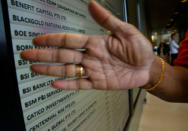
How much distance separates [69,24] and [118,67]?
0.36 meters

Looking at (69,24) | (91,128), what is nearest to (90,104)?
(91,128)

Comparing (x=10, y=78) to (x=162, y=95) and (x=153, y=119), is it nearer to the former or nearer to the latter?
(x=162, y=95)

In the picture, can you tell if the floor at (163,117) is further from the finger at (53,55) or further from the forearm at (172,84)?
the finger at (53,55)

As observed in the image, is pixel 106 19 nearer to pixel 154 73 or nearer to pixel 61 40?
pixel 61 40

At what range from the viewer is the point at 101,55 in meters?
0.53

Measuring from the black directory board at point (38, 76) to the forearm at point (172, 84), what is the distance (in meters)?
0.45

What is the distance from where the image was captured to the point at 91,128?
914 millimetres

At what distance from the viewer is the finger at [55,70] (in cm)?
48

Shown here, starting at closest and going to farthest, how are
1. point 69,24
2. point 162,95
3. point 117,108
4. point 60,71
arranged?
point 60,71
point 69,24
point 162,95
point 117,108

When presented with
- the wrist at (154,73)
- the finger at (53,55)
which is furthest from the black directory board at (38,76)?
the wrist at (154,73)

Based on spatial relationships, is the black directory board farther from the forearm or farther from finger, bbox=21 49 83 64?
the forearm

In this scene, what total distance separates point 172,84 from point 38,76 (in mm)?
771


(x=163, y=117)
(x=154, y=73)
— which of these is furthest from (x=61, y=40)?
(x=163, y=117)

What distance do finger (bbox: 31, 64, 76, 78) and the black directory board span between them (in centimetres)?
4
